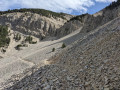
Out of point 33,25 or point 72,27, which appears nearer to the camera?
point 72,27

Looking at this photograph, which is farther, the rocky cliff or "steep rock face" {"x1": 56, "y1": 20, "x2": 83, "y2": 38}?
the rocky cliff

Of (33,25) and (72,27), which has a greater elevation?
(33,25)

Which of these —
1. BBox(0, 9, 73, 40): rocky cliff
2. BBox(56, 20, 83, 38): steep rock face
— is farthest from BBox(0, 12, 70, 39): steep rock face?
BBox(56, 20, 83, 38): steep rock face

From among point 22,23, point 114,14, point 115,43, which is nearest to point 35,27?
point 22,23

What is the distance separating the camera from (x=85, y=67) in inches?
324

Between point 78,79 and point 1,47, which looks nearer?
point 78,79

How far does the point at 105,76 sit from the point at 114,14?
38.0 m

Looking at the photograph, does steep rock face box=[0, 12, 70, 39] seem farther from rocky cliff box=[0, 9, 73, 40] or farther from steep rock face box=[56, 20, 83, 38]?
steep rock face box=[56, 20, 83, 38]

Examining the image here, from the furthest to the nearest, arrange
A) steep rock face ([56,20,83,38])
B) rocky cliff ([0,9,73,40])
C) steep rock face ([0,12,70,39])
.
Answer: steep rock face ([0,12,70,39]) → rocky cliff ([0,9,73,40]) → steep rock face ([56,20,83,38])

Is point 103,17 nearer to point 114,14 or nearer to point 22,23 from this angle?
point 114,14

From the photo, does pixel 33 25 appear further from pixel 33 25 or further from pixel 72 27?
pixel 72 27

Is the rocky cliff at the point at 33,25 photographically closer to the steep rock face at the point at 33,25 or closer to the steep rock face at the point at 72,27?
the steep rock face at the point at 33,25

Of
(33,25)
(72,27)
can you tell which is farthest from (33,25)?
(72,27)

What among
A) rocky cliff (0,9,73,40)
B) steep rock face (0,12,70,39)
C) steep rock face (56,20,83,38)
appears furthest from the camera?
steep rock face (0,12,70,39)
